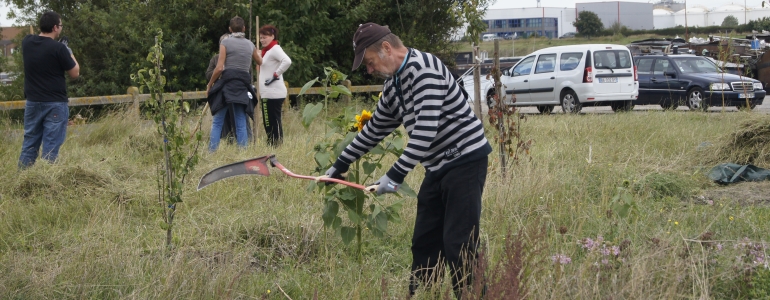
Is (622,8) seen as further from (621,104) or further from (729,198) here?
(729,198)

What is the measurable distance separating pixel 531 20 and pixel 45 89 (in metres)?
75.1

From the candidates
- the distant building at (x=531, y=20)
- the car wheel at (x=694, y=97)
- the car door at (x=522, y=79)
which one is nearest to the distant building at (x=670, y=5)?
the distant building at (x=531, y=20)

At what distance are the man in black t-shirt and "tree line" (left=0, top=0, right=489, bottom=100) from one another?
25.0 ft

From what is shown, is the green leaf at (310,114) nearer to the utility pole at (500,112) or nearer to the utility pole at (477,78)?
the utility pole at (500,112)

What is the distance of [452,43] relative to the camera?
20.5 m

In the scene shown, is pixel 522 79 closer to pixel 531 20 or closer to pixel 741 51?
pixel 741 51

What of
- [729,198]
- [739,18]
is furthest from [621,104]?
[739,18]

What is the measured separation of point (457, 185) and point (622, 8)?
76.2m

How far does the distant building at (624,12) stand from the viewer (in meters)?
74.1

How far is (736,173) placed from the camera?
23.5ft

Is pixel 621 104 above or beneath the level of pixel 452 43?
beneath

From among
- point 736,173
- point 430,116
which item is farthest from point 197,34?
point 430,116

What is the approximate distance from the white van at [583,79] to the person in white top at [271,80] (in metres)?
7.90

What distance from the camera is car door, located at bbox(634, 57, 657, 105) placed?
59.1 feet
